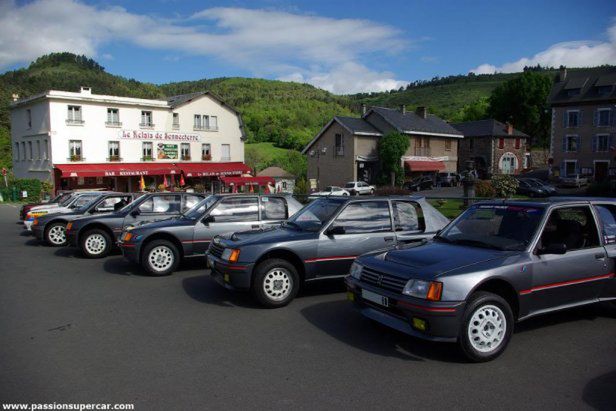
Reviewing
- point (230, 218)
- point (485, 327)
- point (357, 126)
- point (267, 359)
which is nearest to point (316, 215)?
point (230, 218)

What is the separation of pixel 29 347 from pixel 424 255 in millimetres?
4509

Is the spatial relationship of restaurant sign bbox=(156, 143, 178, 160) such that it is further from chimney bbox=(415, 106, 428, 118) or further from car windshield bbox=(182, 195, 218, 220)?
car windshield bbox=(182, 195, 218, 220)

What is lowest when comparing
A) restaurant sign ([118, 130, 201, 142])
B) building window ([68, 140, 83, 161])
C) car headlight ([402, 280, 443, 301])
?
car headlight ([402, 280, 443, 301])

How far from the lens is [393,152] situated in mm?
46688

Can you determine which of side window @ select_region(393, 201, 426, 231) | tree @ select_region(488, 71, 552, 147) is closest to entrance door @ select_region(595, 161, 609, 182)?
tree @ select_region(488, 71, 552, 147)

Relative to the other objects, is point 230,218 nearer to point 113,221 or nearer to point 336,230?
point 336,230

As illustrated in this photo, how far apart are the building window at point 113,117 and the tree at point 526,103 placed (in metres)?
54.4

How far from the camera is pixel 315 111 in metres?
134

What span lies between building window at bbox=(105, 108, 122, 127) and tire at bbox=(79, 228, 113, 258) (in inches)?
1366

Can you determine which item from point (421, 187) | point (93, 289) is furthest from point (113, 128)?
Result: point (93, 289)

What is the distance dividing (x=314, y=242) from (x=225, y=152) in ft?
149

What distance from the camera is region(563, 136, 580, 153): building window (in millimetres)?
49531

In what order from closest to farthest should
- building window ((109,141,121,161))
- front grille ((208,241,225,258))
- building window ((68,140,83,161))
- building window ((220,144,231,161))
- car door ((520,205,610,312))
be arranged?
car door ((520,205,610,312))
front grille ((208,241,225,258))
building window ((68,140,83,161))
building window ((109,141,121,161))
building window ((220,144,231,161))

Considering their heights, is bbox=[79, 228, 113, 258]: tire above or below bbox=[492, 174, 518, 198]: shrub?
below
